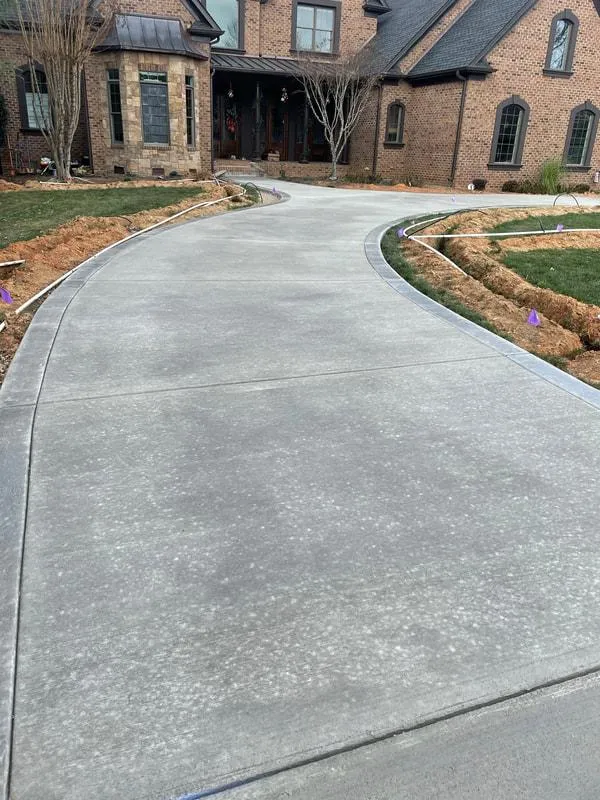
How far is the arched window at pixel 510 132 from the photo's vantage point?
76.4 ft

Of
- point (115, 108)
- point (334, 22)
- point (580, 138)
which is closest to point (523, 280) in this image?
point (115, 108)

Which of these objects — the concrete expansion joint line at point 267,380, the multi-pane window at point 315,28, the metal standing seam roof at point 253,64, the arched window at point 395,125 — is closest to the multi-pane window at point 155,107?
the metal standing seam roof at point 253,64

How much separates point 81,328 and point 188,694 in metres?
4.05

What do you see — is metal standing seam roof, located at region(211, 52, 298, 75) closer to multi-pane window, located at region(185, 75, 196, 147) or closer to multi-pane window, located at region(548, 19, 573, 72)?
multi-pane window, located at region(185, 75, 196, 147)

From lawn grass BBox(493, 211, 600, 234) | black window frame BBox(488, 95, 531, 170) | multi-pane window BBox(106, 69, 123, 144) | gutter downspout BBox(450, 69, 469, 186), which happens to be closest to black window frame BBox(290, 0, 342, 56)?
gutter downspout BBox(450, 69, 469, 186)

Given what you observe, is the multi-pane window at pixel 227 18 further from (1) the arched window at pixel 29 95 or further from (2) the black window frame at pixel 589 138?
(2) the black window frame at pixel 589 138

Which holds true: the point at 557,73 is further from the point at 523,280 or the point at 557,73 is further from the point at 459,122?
the point at 523,280

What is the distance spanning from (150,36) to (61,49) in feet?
12.8

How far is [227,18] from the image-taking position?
25.0 metres

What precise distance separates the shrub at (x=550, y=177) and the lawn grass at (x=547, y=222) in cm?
928

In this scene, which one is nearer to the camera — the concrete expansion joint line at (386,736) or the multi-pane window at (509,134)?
the concrete expansion joint line at (386,736)

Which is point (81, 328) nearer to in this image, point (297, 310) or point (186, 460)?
point (297, 310)

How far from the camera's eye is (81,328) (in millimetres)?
5348

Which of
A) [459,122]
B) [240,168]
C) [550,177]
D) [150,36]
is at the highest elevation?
[150,36]
